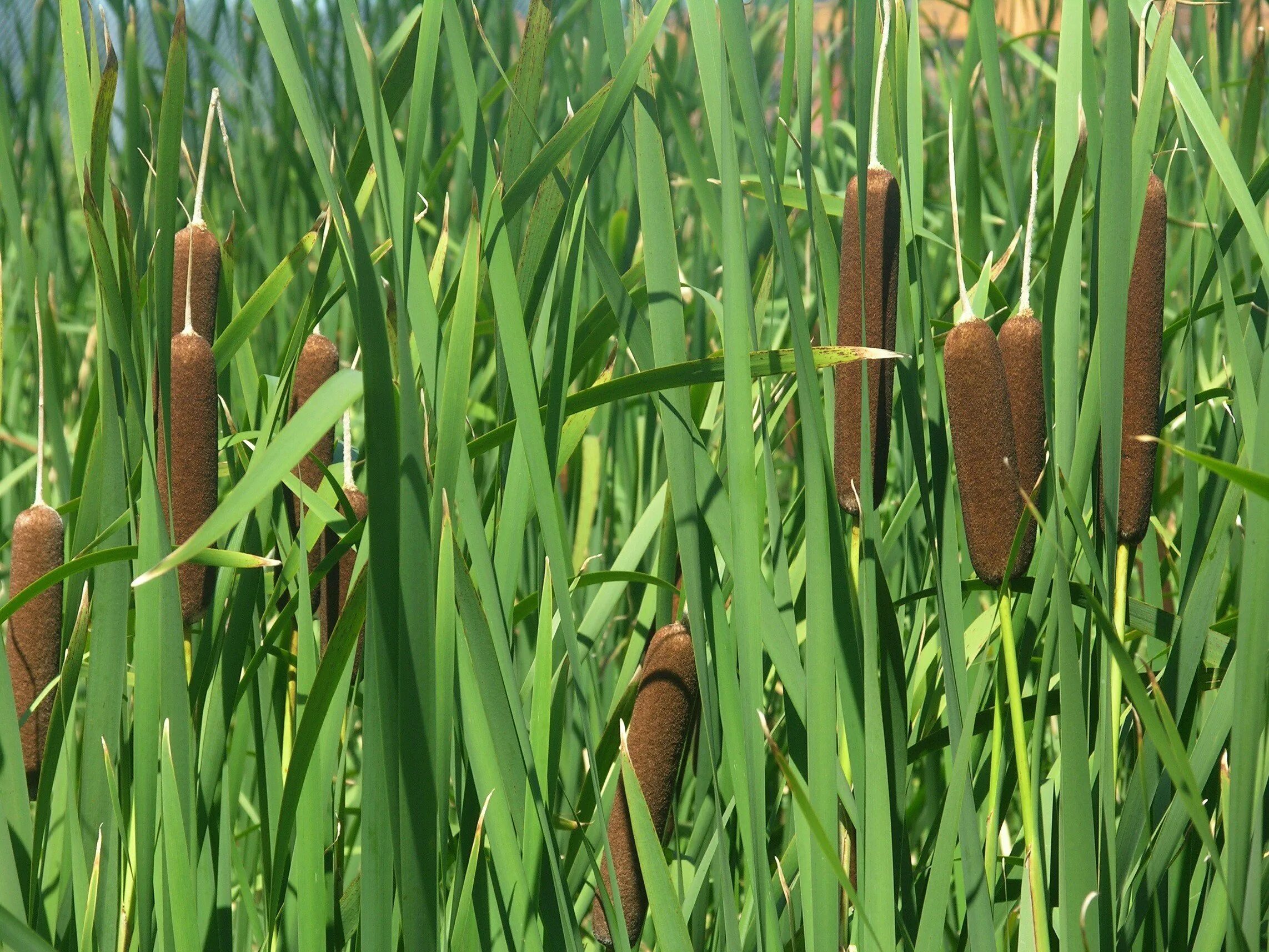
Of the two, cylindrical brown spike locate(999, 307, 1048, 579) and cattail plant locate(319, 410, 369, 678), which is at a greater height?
cylindrical brown spike locate(999, 307, 1048, 579)

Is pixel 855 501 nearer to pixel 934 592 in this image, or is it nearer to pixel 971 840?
pixel 934 592

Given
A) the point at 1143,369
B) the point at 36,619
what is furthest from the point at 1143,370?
the point at 36,619

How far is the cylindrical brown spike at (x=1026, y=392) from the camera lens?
2.04ft

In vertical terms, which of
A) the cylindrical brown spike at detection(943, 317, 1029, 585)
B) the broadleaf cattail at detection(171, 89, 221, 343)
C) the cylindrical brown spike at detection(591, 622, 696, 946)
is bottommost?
the cylindrical brown spike at detection(591, 622, 696, 946)

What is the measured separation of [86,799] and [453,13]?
0.49m

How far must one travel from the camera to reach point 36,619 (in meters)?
0.69

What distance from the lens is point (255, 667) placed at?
68 cm

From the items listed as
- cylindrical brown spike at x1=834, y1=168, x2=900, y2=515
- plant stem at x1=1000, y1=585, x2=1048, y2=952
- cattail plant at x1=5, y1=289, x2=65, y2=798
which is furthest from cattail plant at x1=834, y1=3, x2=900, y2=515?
cattail plant at x1=5, y1=289, x2=65, y2=798

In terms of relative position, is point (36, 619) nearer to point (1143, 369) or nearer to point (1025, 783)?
point (1025, 783)

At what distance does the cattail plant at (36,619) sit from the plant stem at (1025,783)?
0.58 meters

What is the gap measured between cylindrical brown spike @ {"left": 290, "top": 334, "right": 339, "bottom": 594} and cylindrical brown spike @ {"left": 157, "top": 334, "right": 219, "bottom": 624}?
13 cm

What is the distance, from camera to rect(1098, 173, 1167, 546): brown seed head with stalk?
646mm

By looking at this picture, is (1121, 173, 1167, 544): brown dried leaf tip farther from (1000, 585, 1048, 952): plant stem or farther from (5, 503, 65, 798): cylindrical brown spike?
(5, 503, 65, 798): cylindrical brown spike

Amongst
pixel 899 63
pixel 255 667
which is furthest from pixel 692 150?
pixel 255 667
